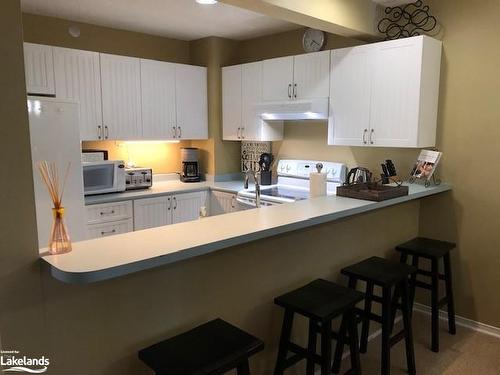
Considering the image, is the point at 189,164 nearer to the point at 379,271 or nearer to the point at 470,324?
the point at 379,271

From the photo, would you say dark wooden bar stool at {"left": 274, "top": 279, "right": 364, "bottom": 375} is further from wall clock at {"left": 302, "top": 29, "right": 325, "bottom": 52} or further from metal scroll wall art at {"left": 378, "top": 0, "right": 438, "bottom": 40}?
wall clock at {"left": 302, "top": 29, "right": 325, "bottom": 52}

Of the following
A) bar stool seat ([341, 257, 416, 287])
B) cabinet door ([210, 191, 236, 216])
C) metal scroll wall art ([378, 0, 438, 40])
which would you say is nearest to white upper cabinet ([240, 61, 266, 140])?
cabinet door ([210, 191, 236, 216])

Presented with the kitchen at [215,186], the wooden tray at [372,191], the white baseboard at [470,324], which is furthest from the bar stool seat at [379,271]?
the white baseboard at [470,324]

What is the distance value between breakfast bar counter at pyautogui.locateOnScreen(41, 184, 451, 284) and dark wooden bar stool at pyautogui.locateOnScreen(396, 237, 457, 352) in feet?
2.17

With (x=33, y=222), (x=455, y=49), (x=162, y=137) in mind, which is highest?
(x=455, y=49)

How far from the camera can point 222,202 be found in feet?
13.8

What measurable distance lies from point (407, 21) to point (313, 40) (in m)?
0.90

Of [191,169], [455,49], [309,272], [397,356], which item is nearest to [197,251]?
[309,272]

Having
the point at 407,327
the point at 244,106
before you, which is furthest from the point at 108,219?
the point at 407,327

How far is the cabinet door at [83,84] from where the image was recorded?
11.2 ft

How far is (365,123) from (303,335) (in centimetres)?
173

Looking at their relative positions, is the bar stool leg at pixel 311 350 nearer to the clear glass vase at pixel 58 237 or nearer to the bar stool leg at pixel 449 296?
the clear glass vase at pixel 58 237

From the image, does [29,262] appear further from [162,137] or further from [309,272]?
[162,137]

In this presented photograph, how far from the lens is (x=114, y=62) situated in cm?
375
